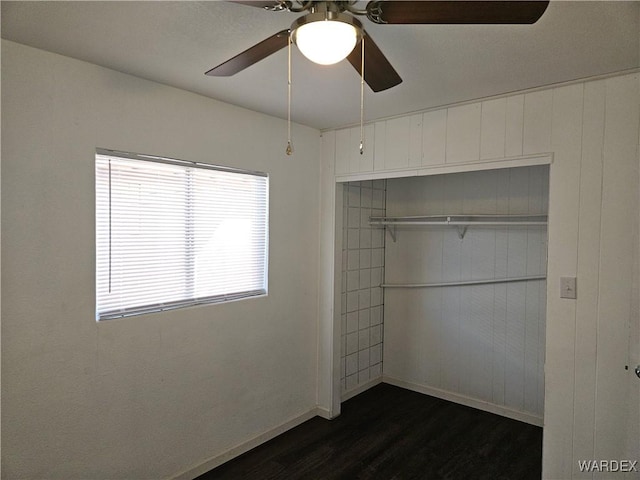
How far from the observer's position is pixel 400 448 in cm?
302

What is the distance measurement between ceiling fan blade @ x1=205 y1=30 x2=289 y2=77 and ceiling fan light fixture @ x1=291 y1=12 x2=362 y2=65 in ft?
0.54

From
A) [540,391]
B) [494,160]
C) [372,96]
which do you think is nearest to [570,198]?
[494,160]

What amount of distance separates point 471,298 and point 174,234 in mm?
2623

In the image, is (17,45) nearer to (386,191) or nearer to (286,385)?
(286,385)

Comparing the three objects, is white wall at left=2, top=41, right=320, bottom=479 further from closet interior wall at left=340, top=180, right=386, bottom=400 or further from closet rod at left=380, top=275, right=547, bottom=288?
closet rod at left=380, top=275, right=547, bottom=288

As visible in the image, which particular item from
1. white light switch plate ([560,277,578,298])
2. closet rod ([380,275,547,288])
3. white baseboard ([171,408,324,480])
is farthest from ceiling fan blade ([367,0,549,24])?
white baseboard ([171,408,324,480])

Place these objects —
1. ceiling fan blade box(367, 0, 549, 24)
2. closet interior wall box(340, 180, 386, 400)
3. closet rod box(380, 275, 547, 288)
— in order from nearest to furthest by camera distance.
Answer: ceiling fan blade box(367, 0, 549, 24), closet rod box(380, 275, 547, 288), closet interior wall box(340, 180, 386, 400)

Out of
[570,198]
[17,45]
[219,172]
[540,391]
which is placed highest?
[17,45]

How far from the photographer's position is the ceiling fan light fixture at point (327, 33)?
1.23 meters

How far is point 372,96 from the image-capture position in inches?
102

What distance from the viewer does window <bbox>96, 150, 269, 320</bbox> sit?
7.35 ft

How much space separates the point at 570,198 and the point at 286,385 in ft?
7.82

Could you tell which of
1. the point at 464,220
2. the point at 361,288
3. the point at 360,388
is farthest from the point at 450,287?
the point at 360,388

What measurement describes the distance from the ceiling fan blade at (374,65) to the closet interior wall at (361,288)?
1.83 m
